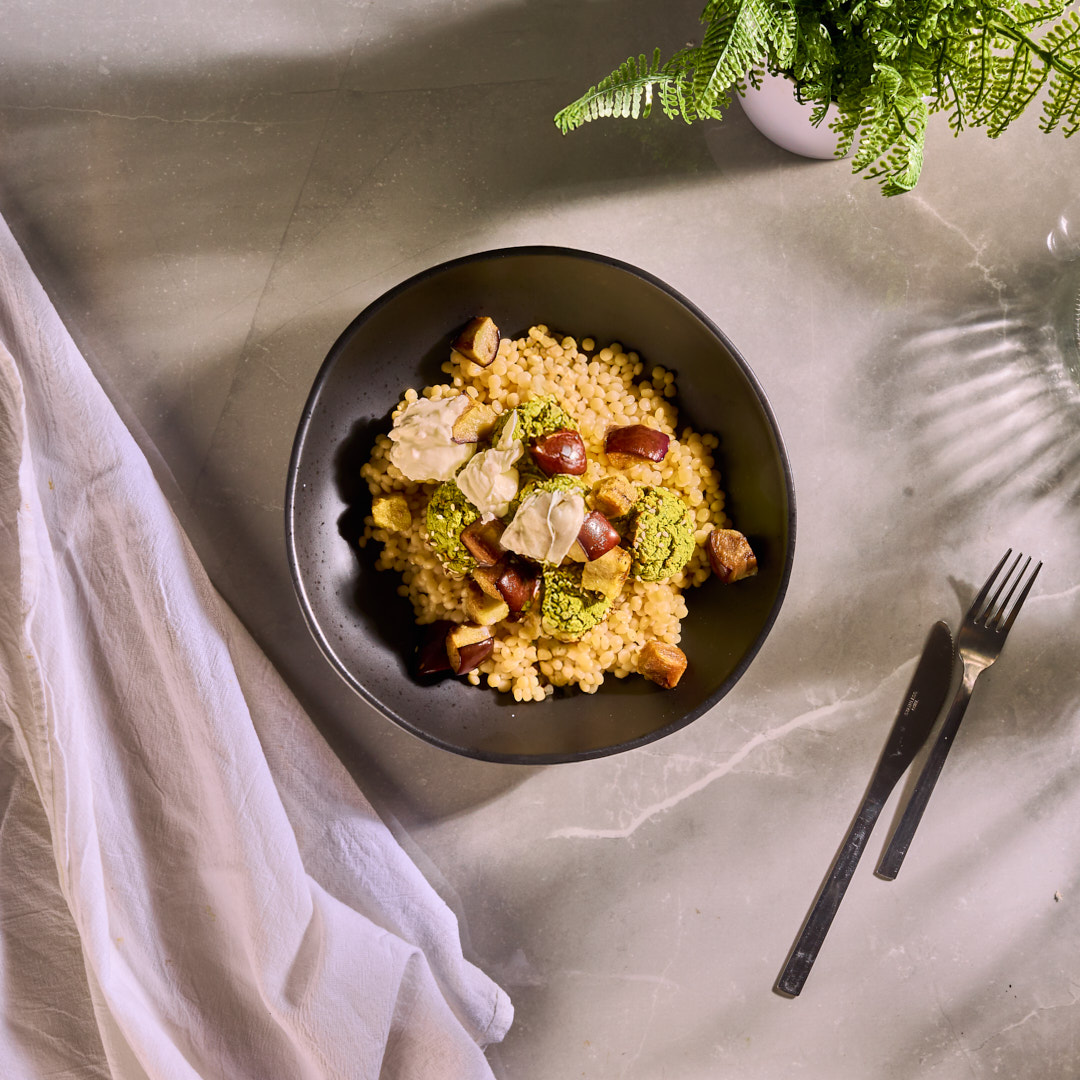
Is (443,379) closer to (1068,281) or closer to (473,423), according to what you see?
(473,423)

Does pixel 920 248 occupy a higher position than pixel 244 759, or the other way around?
pixel 920 248

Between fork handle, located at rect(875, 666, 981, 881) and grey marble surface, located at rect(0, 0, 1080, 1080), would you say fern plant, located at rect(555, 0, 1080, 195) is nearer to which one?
grey marble surface, located at rect(0, 0, 1080, 1080)

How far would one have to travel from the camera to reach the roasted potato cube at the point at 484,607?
1006mm

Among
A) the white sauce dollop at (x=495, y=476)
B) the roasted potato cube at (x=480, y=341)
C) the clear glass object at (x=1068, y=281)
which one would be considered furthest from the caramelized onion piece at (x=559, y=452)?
the clear glass object at (x=1068, y=281)

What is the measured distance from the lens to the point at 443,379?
110cm

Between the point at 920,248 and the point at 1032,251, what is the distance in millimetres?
156

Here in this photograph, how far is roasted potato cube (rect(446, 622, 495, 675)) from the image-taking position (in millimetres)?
1009

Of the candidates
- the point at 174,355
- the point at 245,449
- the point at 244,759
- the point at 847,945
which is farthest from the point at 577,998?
the point at 174,355

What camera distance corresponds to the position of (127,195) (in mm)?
1158

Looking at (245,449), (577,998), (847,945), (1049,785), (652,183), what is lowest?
(577,998)

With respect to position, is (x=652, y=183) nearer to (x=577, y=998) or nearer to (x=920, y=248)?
(x=920, y=248)

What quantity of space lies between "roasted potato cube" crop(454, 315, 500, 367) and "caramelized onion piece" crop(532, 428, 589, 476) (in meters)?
0.13

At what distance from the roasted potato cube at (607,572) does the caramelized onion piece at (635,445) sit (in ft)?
0.36

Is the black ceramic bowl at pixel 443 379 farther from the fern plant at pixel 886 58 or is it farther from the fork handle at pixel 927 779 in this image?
the fork handle at pixel 927 779
